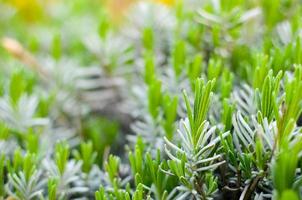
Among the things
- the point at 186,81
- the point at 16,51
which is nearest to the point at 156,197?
the point at 186,81

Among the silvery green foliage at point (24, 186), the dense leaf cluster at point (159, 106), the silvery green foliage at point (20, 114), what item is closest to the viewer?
the dense leaf cluster at point (159, 106)

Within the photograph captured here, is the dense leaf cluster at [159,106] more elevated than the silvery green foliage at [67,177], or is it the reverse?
the dense leaf cluster at [159,106]

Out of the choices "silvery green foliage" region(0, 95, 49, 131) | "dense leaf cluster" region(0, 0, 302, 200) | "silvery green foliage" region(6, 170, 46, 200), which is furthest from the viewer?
"silvery green foliage" region(0, 95, 49, 131)

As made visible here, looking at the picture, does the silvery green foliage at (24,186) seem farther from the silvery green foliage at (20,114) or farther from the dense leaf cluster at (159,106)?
the silvery green foliage at (20,114)

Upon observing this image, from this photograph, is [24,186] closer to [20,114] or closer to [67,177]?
[67,177]

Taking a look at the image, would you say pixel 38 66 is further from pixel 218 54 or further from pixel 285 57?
pixel 285 57

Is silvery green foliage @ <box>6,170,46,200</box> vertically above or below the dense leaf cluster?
below

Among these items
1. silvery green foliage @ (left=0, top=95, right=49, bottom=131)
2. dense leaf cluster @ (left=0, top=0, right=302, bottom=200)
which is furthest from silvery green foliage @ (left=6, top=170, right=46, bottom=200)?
silvery green foliage @ (left=0, top=95, right=49, bottom=131)

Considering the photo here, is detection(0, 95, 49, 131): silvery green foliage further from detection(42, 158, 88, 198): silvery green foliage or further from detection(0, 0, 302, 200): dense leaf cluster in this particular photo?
detection(42, 158, 88, 198): silvery green foliage

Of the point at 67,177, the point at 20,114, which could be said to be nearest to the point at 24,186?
the point at 67,177

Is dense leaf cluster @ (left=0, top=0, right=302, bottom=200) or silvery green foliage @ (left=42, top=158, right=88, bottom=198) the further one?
silvery green foliage @ (left=42, top=158, right=88, bottom=198)

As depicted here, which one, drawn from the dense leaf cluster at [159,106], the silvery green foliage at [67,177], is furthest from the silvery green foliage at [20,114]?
the silvery green foliage at [67,177]

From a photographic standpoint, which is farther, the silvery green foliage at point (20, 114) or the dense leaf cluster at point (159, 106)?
the silvery green foliage at point (20, 114)
